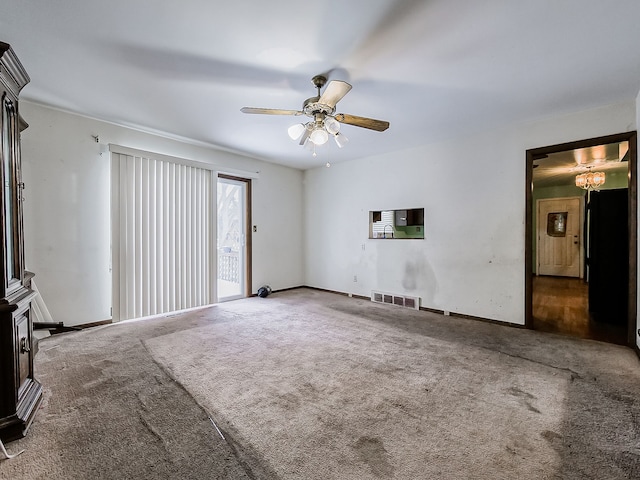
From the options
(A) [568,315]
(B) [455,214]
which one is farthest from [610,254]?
(B) [455,214]

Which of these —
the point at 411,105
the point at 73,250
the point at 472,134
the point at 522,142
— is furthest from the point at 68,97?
the point at 522,142

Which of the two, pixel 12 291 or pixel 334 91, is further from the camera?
pixel 334 91

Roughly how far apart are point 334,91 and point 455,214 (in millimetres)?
2873

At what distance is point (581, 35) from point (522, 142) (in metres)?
1.88

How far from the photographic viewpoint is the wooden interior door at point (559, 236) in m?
7.55

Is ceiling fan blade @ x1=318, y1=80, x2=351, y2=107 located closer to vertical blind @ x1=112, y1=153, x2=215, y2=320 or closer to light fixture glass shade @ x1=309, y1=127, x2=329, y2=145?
light fixture glass shade @ x1=309, y1=127, x2=329, y2=145

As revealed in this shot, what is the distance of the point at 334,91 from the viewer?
7.41 ft

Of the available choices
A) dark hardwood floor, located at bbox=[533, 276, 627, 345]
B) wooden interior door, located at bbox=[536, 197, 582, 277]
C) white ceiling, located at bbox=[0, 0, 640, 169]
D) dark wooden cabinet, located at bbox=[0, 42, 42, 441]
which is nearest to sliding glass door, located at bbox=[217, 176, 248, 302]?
white ceiling, located at bbox=[0, 0, 640, 169]

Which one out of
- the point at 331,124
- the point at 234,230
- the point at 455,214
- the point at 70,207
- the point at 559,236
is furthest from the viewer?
the point at 559,236

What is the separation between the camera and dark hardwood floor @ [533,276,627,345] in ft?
11.4

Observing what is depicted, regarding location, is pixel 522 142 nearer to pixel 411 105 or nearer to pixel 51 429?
pixel 411 105

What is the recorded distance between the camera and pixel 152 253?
161 inches

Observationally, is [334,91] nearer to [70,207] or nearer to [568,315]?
[70,207]

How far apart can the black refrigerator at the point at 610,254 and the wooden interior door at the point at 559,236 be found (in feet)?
14.0
